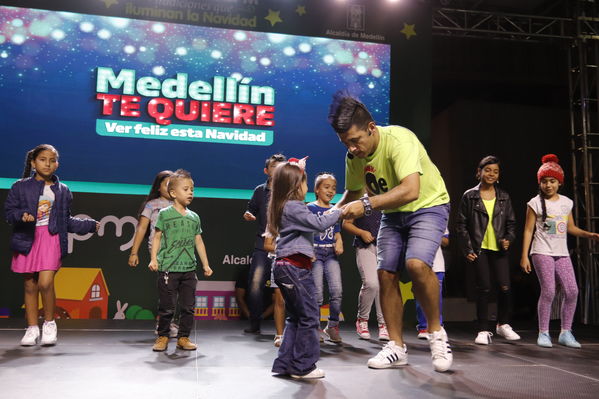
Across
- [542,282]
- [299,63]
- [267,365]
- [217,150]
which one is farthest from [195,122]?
[542,282]

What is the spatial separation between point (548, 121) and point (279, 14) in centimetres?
520

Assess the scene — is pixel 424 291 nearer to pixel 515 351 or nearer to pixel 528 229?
pixel 515 351

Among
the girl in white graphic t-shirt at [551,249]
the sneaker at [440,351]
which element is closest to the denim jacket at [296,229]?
the sneaker at [440,351]

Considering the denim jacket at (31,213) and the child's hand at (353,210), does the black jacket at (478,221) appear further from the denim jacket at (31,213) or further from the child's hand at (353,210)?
the denim jacket at (31,213)

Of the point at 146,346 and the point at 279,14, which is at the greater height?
the point at 279,14

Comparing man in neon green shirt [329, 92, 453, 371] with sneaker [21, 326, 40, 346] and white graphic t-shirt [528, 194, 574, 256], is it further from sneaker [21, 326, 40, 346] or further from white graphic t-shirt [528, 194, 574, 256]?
sneaker [21, 326, 40, 346]

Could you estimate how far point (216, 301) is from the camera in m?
6.14

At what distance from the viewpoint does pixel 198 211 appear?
20.2 ft

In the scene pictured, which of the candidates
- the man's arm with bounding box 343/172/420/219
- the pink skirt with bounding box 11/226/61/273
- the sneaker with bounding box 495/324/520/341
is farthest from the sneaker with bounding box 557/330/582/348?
the pink skirt with bounding box 11/226/61/273

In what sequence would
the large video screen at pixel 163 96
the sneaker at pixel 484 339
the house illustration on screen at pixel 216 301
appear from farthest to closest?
the house illustration on screen at pixel 216 301 < the large video screen at pixel 163 96 < the sneaker at pixel 484 339

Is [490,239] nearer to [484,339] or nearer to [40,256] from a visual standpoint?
[484,339]

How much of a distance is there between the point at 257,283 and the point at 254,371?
1.82 metres

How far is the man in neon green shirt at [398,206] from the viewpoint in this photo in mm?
3098

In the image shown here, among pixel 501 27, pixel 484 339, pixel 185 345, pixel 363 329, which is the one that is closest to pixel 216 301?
pixel 363 329
